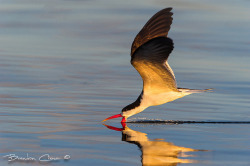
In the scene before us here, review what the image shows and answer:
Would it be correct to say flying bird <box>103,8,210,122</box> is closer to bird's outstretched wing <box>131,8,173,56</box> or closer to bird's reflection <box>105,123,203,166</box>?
bird's outstretched wing <box>131,8,173,56</box>

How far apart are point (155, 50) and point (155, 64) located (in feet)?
1.63

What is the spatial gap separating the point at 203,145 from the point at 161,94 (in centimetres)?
294

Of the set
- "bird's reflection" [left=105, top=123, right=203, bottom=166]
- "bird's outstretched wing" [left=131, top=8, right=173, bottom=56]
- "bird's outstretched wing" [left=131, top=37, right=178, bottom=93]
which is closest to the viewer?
"bird's reflection" [left=105, top=123, right=203, bottom=166]

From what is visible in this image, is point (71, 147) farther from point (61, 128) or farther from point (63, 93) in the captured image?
point (63, 93)

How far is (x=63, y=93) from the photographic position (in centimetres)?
1722

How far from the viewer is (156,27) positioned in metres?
12.9

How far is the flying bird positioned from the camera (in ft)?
40.9

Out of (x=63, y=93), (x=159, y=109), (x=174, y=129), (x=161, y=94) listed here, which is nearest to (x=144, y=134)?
(x=174, y=129)

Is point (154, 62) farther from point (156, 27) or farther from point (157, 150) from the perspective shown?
point (157, 150)

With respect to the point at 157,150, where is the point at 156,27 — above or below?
above

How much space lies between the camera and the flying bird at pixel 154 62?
1246 centimetres
